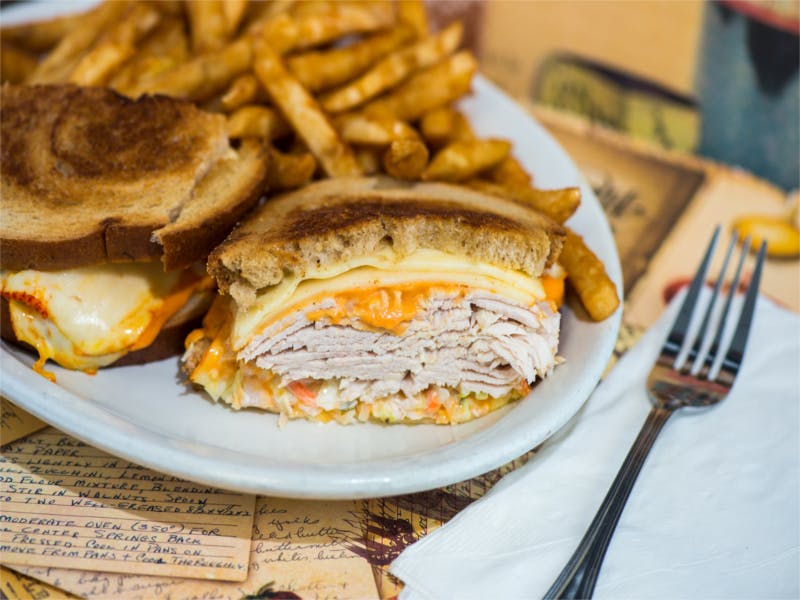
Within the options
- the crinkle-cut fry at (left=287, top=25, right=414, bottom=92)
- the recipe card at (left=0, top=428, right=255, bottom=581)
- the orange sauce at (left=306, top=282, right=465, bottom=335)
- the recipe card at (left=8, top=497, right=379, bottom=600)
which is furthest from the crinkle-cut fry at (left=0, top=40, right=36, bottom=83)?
the recipe card at (left=8, top=497, right=379, bottom=600)

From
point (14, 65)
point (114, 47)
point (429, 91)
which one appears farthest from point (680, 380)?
point (14, 65)

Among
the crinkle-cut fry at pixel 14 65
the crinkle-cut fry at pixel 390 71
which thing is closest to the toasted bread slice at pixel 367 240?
the crinkle-cut fry at pixel 390 71

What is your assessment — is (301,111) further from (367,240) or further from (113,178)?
(367,240)

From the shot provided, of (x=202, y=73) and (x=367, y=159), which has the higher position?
(x=202, y=73)

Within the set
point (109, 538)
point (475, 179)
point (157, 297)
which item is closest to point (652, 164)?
point (475, 179)

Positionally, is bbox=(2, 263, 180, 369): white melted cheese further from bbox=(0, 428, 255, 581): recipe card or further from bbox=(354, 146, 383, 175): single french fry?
bbox=(354, 146, 383, 175): single french fry

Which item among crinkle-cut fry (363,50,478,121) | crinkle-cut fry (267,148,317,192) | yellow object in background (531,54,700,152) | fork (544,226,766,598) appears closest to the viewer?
fork (544,226,766,598)

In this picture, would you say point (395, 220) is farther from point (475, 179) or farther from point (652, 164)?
point (652, 164)
